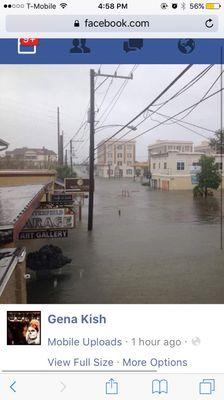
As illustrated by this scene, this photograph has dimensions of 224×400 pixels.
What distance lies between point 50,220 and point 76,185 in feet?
39.8

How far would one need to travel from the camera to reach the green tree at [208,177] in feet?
135

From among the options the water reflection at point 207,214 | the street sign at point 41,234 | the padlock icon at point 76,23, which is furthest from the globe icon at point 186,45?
the water reflection at point 207,214

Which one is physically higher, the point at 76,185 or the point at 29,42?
the point at 29,42

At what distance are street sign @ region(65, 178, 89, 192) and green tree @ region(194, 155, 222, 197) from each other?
78.4 feet

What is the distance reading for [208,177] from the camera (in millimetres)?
41250

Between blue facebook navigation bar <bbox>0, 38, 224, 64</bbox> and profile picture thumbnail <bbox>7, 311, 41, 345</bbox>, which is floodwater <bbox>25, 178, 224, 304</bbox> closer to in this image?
profile picture thumbnail <bbox>7, 311, 41, 345</bbox>

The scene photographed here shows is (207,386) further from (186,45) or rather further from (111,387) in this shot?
(186,45)

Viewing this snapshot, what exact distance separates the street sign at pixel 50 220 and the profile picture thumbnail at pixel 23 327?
17.8ft

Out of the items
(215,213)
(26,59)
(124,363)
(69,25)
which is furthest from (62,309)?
(215,213)

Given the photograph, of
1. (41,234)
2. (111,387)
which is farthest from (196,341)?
(41,234)

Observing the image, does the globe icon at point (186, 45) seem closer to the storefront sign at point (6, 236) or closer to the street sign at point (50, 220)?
the storefront sign at point (6, 236)

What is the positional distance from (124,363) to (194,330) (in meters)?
0.64

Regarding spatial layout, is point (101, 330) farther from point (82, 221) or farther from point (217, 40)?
point (82, 221)
